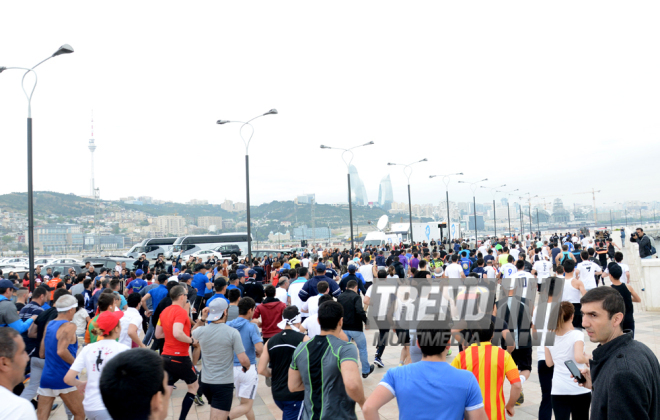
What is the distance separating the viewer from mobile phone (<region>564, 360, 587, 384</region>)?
2.83 m

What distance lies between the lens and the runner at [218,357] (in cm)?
483

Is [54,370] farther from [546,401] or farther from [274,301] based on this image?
[546,401]

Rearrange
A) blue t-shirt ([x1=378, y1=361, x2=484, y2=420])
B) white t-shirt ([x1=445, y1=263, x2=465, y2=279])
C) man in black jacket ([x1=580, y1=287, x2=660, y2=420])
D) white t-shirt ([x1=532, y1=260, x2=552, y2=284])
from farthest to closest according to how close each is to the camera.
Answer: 1. white t-shirt ([x1=532, y1=260, x2=552, y2=284])
2. white t-shirt ([x1=445, y1=263, x2=465, y2=279])
3. blue t-shirt ([x1=378, y1=361, x2=484, y2=420])
4. man in black jacket ([x1=580, y1=287, x2=660, y2=420])

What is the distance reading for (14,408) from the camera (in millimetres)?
2221

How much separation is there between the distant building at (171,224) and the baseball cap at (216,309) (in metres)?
129

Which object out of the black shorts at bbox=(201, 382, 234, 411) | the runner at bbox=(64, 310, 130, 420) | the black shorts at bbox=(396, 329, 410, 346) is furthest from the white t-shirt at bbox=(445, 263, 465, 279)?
the runner at bbox=(64, 310, 130, 420)

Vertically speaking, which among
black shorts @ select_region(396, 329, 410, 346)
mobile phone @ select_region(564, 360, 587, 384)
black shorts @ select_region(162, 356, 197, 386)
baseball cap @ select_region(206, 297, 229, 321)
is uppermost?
baseball cap @ select_region(206, 297, 229, 321)

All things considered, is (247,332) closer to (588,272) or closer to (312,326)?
(312,326)

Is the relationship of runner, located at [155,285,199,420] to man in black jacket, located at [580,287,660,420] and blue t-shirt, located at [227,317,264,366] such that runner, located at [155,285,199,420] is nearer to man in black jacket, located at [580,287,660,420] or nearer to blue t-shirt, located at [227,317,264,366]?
blue t-shirt, located at [227,317,264,366]

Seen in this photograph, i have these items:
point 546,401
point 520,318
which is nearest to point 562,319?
point 546,401

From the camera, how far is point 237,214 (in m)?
182

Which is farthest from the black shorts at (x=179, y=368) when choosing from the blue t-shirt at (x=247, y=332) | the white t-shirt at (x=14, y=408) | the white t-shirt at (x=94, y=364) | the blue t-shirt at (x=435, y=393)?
the blue t-shirt at (x=435, y=393)

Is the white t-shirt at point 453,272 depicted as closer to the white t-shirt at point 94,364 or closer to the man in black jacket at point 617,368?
the white t-shirt at point 94,364

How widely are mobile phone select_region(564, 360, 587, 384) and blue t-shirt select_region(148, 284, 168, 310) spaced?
7.86m
